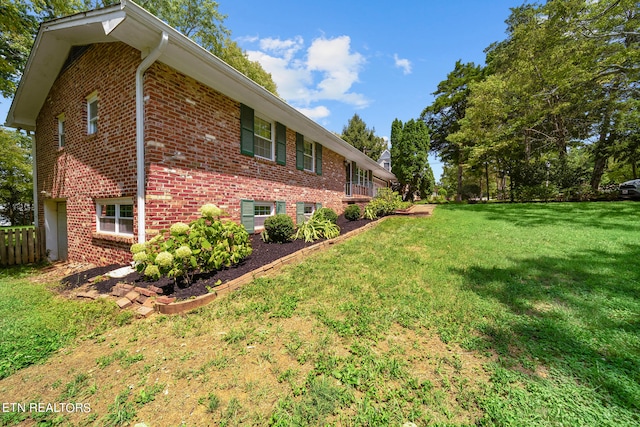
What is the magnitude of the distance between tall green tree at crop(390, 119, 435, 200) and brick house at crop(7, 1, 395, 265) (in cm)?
1466

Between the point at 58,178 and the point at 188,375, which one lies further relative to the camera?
the point at 58,178

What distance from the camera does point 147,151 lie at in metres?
4.87

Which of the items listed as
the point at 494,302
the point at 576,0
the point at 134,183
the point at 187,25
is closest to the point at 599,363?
the point at 494,302

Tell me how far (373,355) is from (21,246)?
36.4 feet

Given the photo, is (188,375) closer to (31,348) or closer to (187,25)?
(31,348)

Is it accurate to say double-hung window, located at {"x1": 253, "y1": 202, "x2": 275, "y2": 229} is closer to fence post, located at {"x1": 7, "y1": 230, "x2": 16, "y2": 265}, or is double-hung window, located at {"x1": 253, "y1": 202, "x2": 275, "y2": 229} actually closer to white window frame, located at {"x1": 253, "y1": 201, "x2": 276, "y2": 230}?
white window frame, located at {"x1": 253, "y1": 201, "x2": 276, "y2": 230}

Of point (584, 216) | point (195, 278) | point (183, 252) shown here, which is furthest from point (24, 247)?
point (584, 216)

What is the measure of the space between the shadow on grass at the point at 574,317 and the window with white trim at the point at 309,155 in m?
7.46

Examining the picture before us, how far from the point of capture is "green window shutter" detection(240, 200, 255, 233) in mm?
6887

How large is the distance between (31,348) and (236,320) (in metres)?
2.31

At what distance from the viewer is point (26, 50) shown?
9.66 meters

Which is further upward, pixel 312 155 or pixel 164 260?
pixel 312 155

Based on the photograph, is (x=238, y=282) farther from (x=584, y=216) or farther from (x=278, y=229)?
(x=584, y=216)

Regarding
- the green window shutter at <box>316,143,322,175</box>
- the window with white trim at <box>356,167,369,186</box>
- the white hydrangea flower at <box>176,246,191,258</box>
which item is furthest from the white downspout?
the window with white trim at <box>356,167,369,186</box>
